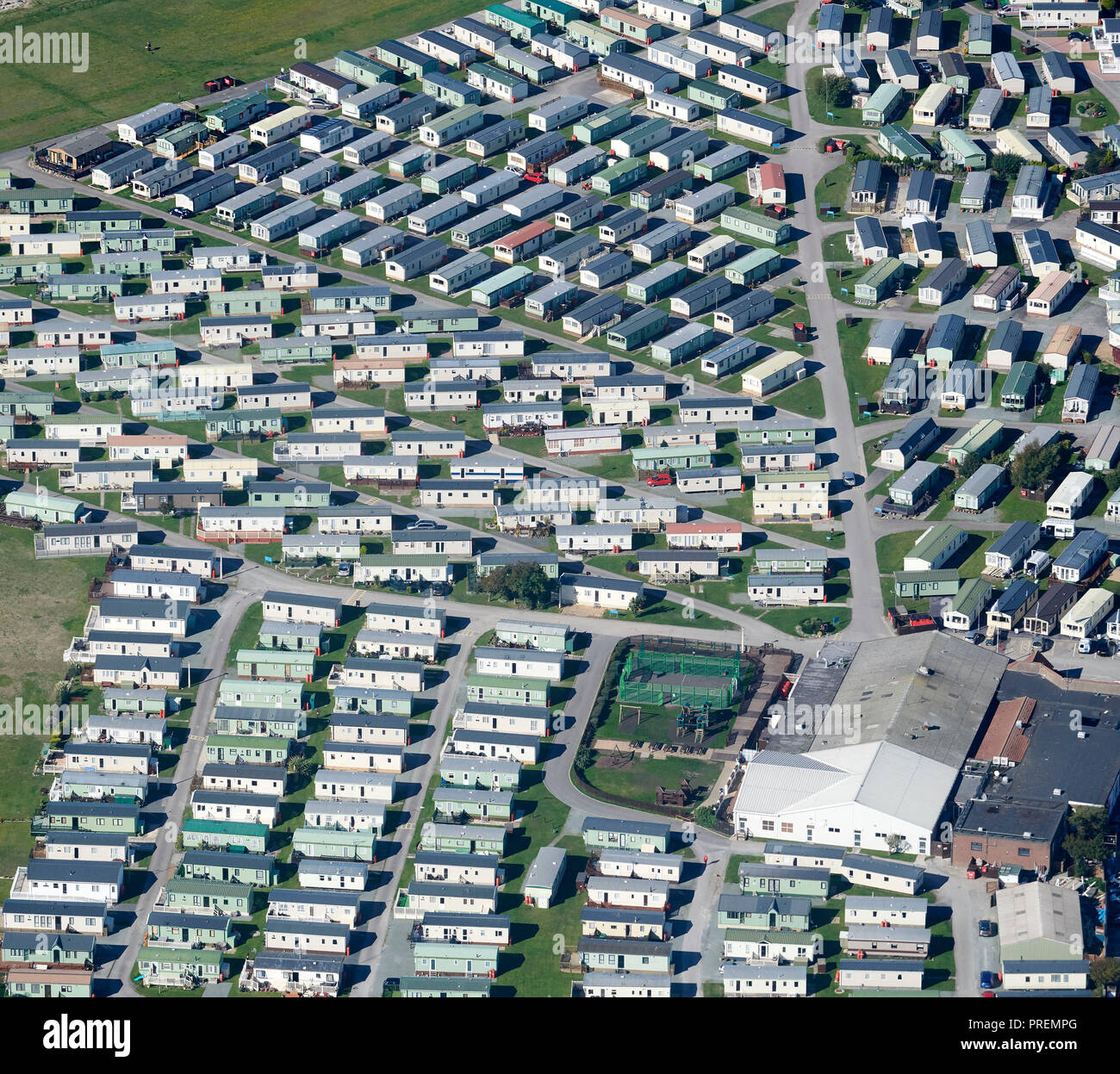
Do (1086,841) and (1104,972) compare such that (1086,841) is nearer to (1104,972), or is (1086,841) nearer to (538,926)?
(1104,972)

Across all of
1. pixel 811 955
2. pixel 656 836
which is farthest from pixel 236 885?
pixel 811 955

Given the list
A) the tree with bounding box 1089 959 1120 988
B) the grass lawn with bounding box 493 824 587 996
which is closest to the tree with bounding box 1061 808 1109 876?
the tree with bounding box 1089 959 1120 988

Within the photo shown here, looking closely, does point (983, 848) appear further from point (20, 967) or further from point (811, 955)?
point (20, 967)

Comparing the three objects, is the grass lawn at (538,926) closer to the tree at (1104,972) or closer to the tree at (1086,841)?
the tree at (1086,841)

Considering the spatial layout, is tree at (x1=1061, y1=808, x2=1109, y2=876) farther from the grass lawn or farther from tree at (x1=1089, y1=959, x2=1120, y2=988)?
the grass lawn

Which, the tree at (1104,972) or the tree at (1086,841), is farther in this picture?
the tree at (1086,841)

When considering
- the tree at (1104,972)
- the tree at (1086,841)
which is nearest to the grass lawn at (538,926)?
the tree at (1086,841)
